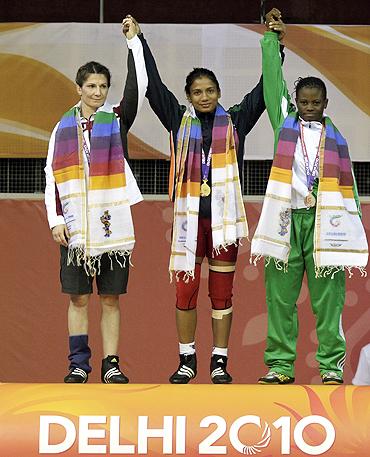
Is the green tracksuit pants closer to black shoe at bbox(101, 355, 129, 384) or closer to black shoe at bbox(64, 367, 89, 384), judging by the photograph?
black shoe at bbox(101, 355, 129, 384)

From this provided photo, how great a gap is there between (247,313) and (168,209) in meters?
0.80

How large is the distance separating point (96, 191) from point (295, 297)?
105cm

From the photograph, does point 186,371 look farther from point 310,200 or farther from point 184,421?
point 310,200

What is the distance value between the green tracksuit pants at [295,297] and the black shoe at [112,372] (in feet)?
2.25

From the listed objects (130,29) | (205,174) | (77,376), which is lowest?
(77,376)

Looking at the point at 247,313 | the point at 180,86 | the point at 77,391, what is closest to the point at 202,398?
the point at 77,391

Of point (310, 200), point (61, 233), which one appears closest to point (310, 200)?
point (310, 200)

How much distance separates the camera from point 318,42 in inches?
303

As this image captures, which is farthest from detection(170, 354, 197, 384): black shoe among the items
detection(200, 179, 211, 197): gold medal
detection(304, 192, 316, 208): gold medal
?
detection(304, 192, 316, 208): gold medal

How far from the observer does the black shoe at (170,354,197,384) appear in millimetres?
A: 5887

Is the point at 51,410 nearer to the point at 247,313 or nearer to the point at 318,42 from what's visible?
the point at 247,313

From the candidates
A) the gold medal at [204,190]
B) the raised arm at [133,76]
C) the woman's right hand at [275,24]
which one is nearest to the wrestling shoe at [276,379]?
the gold medal at [204,190]

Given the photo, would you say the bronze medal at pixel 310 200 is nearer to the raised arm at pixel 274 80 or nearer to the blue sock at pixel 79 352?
the raised arm at pixel 274 80

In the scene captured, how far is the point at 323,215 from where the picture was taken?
5.77 metres
